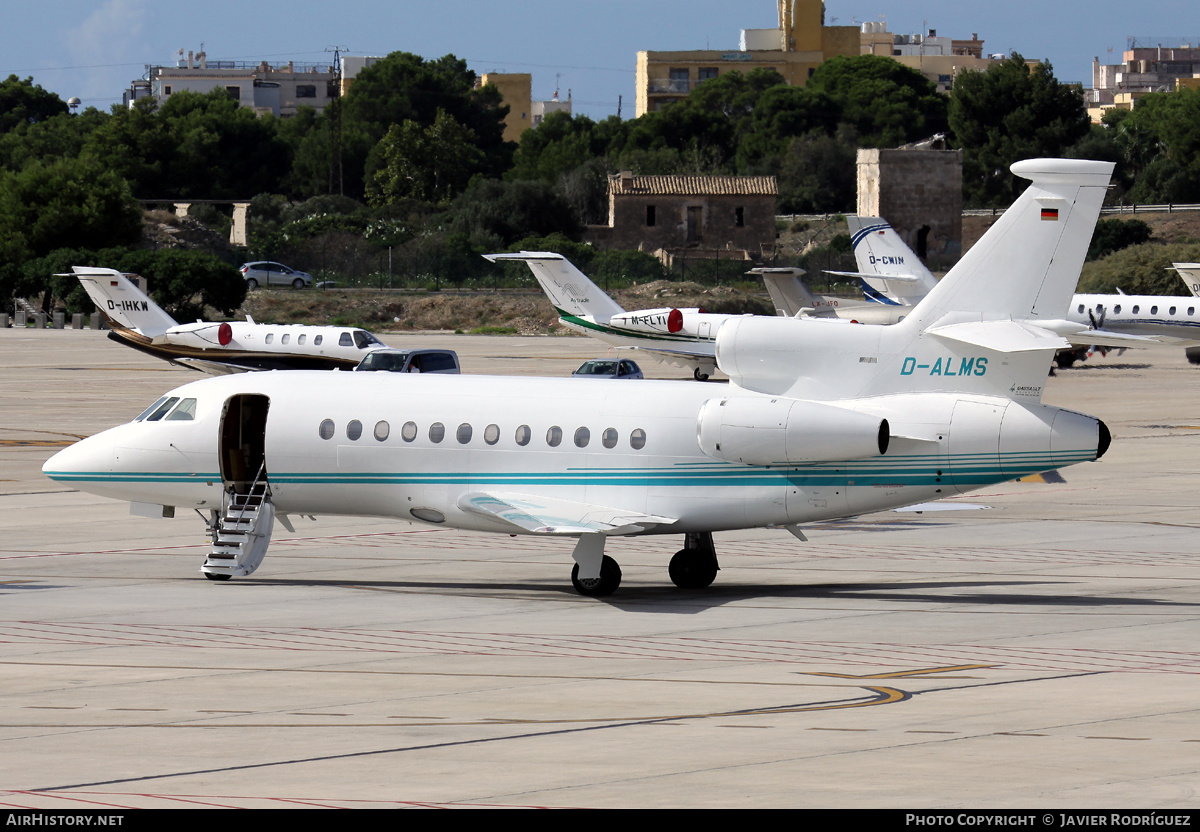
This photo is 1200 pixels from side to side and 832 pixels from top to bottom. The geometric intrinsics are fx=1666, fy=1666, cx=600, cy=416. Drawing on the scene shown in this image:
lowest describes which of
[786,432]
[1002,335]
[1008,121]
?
[786,432]

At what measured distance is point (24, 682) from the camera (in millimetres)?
15844

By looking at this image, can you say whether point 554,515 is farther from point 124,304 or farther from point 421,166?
point 421,166

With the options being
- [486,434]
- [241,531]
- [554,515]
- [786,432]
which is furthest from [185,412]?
[786,432]

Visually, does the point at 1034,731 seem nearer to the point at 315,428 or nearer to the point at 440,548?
the point at 315,428

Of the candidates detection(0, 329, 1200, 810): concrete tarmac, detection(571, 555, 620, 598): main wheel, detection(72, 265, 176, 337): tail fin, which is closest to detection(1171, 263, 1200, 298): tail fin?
detection(0, 329, 1200, 810): concrete tarmac

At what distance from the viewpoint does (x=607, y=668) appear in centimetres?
1677

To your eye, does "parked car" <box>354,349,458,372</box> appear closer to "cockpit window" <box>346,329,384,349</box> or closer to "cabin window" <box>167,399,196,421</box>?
"cockpit window" <box>346,329,384,349</box>

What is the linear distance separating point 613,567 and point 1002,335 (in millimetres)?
5803

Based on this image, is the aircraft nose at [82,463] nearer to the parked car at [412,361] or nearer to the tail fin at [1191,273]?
the parked car at [412,361]

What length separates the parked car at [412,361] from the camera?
47.6 metres

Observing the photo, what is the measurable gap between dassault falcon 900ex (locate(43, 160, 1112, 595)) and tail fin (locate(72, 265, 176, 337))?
38805 mm

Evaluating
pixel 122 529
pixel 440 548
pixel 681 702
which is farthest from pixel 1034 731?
pixel 122 529

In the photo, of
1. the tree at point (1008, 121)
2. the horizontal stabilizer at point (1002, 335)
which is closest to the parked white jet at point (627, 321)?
the horizontal stabilizer at point (1002, 335)

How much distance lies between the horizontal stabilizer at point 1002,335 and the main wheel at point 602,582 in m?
5.13
